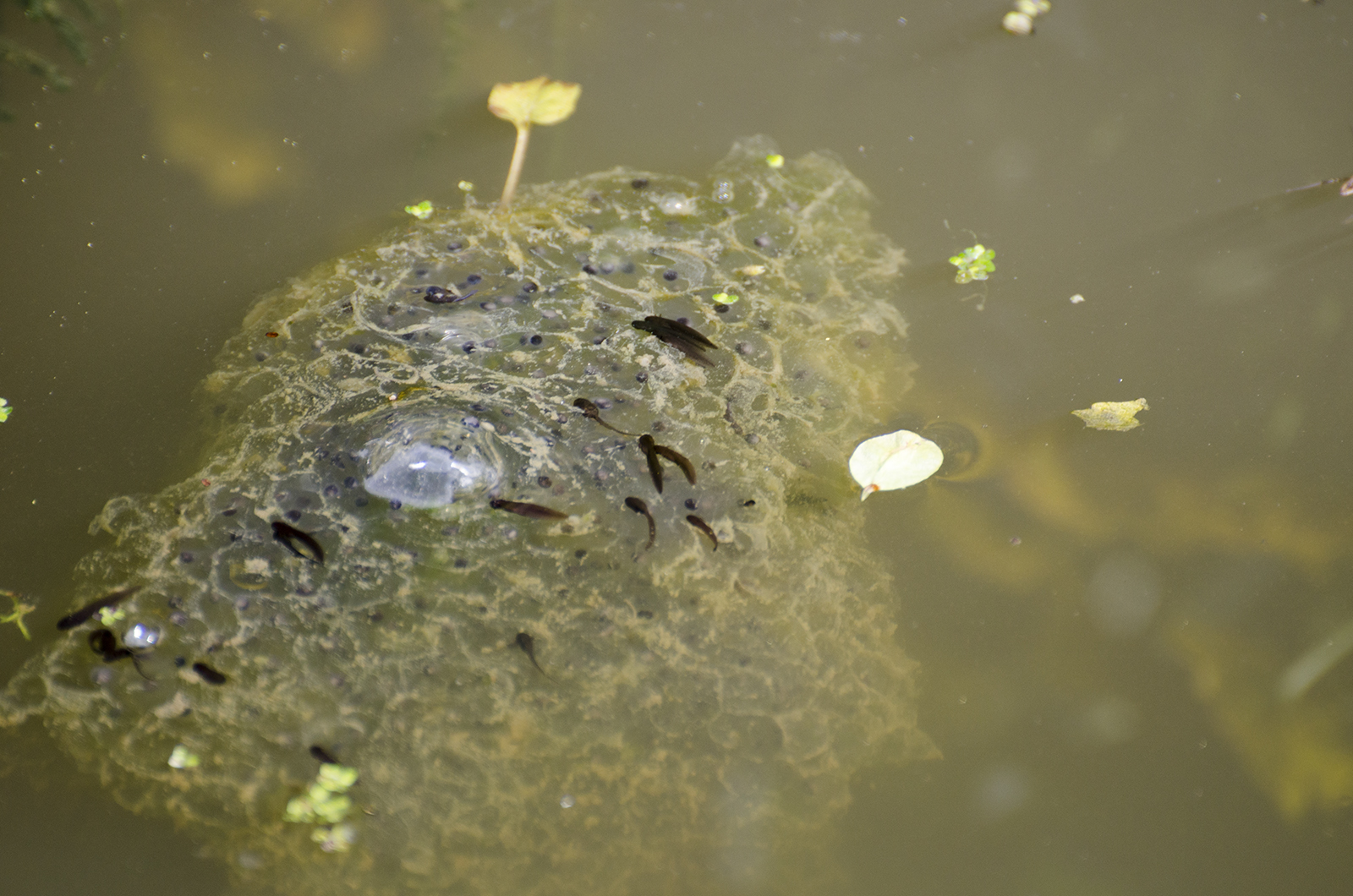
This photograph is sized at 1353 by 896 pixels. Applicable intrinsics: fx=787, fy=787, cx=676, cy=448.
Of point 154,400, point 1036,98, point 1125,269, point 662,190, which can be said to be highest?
point 154,400

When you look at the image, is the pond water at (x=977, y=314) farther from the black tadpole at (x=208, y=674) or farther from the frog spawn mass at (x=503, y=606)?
the black tadpole at (x=208, y=674)

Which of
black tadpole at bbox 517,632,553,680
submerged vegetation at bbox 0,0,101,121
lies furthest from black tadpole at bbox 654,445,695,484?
submerged vegetation at bbox 0,0,101,121

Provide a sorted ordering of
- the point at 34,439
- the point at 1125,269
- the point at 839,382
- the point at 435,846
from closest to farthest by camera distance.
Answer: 1. the point at 435,846
2. the point at 34,439
3. the point at 839,382
4. the point at 1125,269

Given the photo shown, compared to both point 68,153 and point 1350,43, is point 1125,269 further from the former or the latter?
point 68,153

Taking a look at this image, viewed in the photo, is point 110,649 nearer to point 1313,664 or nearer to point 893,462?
point 893,462

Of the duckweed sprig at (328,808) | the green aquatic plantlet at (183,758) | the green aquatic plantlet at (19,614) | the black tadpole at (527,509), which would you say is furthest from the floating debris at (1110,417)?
the green aquatic plantlet at (19,614)

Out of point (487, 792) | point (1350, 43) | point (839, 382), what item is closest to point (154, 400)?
point (487, 792)

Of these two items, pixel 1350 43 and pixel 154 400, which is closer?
pixel 154 400
